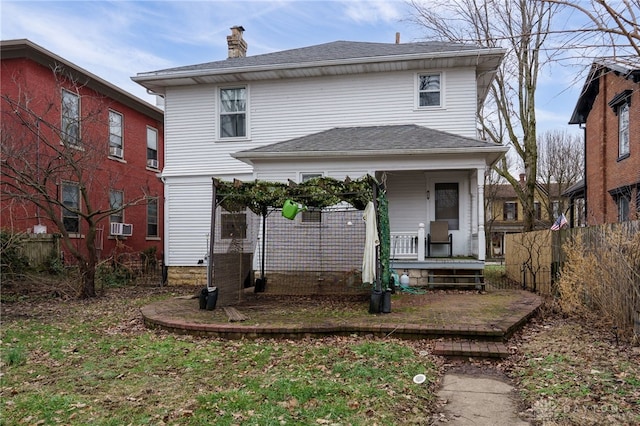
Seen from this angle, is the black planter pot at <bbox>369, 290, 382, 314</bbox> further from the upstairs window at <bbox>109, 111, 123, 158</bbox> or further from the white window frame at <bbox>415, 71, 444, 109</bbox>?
the upstairs window at <bbox>109, 111, 123, 158</bbox>

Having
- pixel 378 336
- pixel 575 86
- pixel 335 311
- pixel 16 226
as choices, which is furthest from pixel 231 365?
pixel 16 226

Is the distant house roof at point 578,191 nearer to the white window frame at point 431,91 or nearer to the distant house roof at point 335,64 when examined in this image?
the distant house roof at point 335,64

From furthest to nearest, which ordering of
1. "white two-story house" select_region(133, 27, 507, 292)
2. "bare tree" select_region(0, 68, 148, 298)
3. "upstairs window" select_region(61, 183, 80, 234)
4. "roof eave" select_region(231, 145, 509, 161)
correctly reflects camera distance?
"upstairs window" select_region(61, 183, 80, 234), "white two-story house" select_region(133, 27, 507, 292), "roof eave" select_region(231, 145, 509, 161), "bare tree" select_region(0, 68, 148, 298)

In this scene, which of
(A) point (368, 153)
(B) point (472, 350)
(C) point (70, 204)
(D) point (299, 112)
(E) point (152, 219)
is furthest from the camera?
(E) point (152, 219)

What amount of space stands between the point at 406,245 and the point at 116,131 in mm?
11837

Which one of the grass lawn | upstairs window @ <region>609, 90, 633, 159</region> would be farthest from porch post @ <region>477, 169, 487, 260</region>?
upstairs window @ <region>609, 90, 633, 159</region>

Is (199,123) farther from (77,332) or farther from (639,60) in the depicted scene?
(639,60)

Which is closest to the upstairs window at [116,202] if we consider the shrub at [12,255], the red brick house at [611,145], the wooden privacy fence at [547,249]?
the shrub at [12,255]

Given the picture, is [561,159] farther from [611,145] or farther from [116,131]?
[116,131]

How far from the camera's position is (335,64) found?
11992mm

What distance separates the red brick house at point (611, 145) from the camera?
46.5 feet

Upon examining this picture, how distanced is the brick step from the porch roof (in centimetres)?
540

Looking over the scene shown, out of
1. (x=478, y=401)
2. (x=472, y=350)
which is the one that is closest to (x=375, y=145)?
(x=472, y=350)

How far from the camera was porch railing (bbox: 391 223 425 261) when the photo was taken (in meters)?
10.6
